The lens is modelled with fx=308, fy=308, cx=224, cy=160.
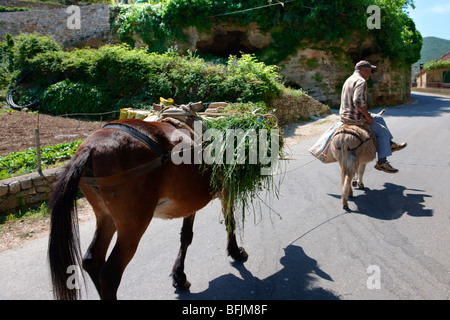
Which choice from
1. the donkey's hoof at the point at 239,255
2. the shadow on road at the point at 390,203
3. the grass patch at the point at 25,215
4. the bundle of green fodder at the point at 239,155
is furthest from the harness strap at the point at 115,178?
the shadow on road at the point at 390,203

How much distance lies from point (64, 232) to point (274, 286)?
205 cm

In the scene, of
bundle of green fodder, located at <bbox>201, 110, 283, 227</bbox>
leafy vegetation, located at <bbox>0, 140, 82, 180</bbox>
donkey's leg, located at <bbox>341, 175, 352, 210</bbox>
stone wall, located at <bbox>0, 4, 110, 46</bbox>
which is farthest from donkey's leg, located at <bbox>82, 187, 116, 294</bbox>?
stone wall, located at <bbox>0, 4, 110, 46</bbox>

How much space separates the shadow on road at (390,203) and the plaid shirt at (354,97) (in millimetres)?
1461

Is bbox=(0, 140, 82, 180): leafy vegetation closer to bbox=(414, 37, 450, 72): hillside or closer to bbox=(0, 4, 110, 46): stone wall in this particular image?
bbox=(0, 4, 110, 46): stone wall

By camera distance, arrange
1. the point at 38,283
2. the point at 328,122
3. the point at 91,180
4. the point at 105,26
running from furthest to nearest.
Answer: the point at 105,26 < the point at 328,122 < the point at 38,283 < the point at 91,180

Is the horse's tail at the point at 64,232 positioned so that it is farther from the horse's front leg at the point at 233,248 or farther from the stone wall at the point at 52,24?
the stone wall at the point at 52,24

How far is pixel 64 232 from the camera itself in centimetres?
238

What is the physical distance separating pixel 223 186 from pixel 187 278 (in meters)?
1.16

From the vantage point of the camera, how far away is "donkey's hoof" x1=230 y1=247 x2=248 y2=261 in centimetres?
362

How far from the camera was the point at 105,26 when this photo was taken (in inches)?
810

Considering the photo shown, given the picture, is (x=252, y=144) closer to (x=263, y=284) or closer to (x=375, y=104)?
(x=263, y=284)

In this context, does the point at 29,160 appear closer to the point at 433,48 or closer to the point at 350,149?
the point at 350,149

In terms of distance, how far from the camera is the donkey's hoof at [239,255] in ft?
11.9

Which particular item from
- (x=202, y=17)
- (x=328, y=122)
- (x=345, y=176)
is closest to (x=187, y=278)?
(x=345, y=176)
